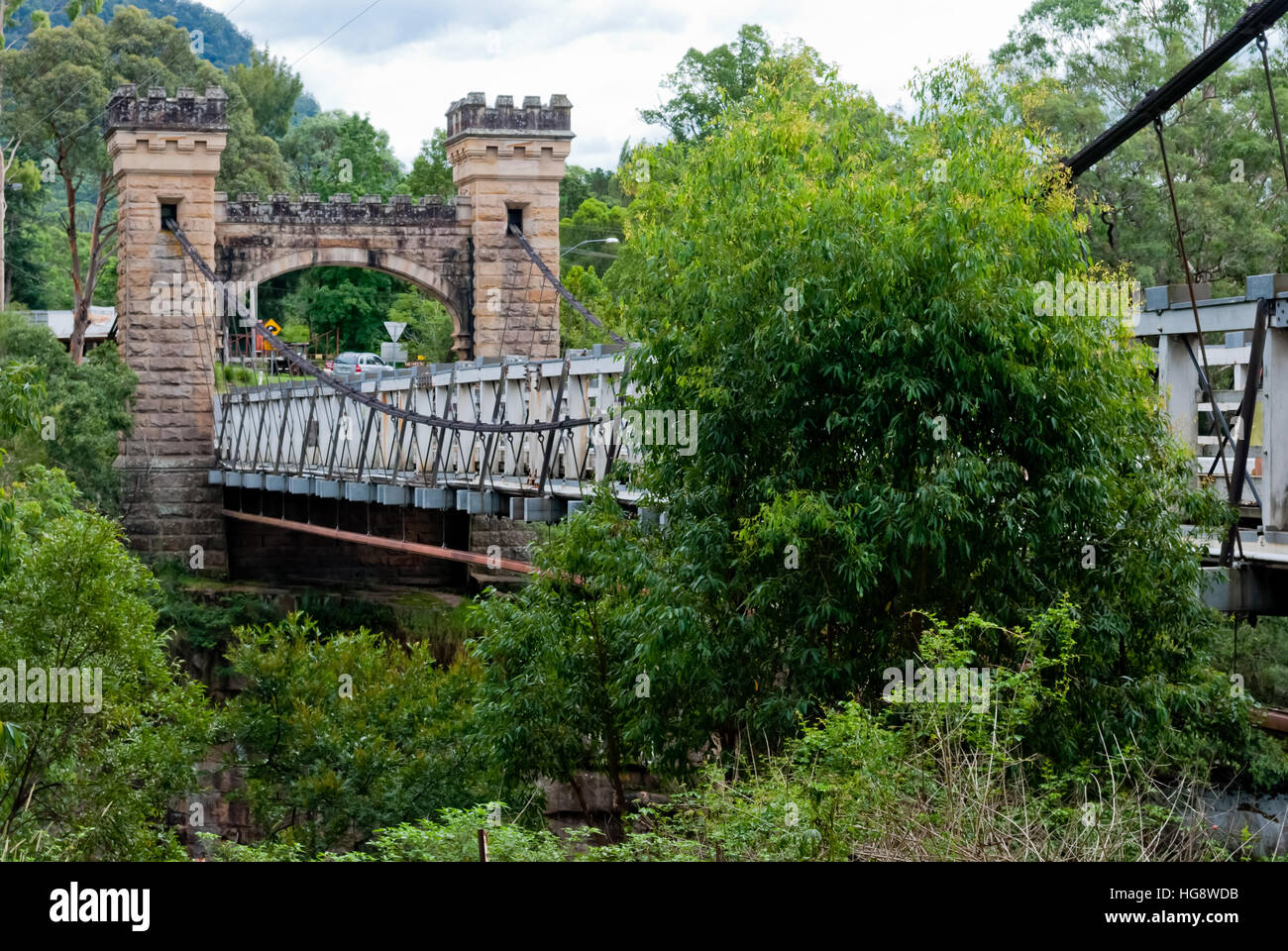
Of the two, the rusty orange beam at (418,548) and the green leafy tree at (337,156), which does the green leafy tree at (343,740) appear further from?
the green leafy tree at (337,156)

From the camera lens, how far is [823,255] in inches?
378

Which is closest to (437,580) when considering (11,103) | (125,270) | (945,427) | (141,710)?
(125,270)

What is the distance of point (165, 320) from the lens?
30281 millimetres

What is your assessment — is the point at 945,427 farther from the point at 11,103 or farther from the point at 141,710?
the point at 11,103

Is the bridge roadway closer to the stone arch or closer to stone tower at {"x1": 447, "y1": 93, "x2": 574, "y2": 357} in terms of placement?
the stone arch

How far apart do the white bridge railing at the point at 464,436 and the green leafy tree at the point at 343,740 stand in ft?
7.05

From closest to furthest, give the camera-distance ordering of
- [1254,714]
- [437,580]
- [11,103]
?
[1254,714] < [437,580] < [11,103]

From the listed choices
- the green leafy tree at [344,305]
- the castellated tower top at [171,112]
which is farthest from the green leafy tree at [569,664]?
the green leafy tree at [344,305]

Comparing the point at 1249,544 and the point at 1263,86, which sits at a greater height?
the point at 1263,86

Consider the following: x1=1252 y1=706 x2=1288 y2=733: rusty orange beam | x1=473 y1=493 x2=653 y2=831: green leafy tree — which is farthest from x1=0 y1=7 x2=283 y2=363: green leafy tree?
x1=1252 y1=706 x2=1288 y2=733: rusty orange beam

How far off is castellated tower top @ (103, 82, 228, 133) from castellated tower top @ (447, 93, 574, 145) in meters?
4.44

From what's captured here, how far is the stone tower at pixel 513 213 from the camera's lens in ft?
100
